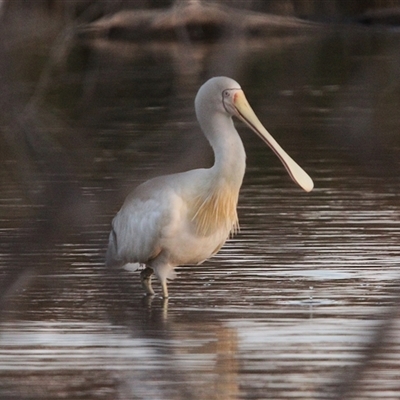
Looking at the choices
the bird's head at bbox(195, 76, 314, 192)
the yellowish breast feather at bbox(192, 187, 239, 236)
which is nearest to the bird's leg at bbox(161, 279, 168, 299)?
the yellowish breast feather at bbox(192, 187, 239, 236)

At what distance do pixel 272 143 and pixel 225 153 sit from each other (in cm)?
47

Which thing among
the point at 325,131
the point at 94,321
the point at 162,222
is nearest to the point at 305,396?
the point at 94,321

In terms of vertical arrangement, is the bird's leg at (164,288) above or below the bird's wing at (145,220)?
below

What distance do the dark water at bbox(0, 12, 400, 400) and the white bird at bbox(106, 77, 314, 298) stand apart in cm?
28

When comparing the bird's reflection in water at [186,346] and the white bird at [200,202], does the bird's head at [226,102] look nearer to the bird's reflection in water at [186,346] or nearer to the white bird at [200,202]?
the white bird at [200,202]

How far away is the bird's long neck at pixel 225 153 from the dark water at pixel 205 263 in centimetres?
57

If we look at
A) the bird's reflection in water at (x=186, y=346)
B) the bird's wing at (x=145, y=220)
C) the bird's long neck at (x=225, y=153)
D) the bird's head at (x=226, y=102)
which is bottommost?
the bird's reflection in water at (x=186, y=346)

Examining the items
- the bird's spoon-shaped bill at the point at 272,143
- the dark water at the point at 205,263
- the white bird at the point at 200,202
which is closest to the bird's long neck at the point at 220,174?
the white bird at the point at 200,202

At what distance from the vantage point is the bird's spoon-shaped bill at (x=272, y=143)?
6.60 meters

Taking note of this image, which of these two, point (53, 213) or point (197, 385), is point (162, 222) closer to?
point (197, 385)

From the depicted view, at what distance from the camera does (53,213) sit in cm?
183

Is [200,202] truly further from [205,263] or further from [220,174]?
[205,263]

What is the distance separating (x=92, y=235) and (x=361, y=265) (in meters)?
6.33

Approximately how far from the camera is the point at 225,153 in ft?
23.9
